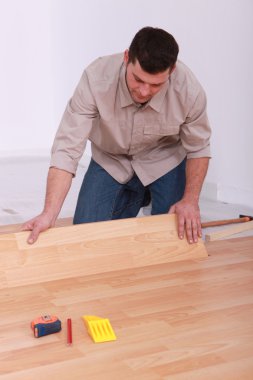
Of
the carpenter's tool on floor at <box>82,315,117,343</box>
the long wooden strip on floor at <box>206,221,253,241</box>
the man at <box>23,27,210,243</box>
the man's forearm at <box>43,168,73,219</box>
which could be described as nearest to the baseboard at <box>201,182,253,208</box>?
the long wooden strip on floor at <box>206,221,253,241</box>

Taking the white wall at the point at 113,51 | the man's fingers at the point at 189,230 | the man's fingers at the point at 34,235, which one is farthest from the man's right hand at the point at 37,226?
the white wall at the point at 113,51

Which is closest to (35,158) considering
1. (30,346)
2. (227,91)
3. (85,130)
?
(227,91)

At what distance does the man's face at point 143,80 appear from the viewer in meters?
2.49

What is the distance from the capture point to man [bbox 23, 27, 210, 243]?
256cm

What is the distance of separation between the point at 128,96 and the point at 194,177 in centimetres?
49

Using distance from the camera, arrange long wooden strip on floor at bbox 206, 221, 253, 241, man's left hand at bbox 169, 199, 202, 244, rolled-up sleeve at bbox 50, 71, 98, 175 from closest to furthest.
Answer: rolled-up sleeve at bbox 50, 71, 98, 175 < man's left hand at bbox 169, 199, 202, 244 < long wooden strip on floor at bbox 206, 221, 253, 241

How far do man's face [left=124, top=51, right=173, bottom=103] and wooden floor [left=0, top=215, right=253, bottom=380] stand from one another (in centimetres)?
68

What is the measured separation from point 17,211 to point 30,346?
9.32 ft

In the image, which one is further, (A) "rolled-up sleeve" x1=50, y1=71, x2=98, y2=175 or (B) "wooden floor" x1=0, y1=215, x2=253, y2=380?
(A) "rolled-up sleeve" x1=50, y1=71, x2=98, y2=175

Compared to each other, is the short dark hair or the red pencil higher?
the short dark hair

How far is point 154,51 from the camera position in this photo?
7.97 ft

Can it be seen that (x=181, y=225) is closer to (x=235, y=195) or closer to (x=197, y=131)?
(x=197, y=131)

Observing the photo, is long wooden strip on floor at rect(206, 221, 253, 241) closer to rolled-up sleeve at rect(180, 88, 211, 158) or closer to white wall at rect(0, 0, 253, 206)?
rolled-up sleeve at rect(180, 88, 211, 158)

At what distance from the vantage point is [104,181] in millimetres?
3340
